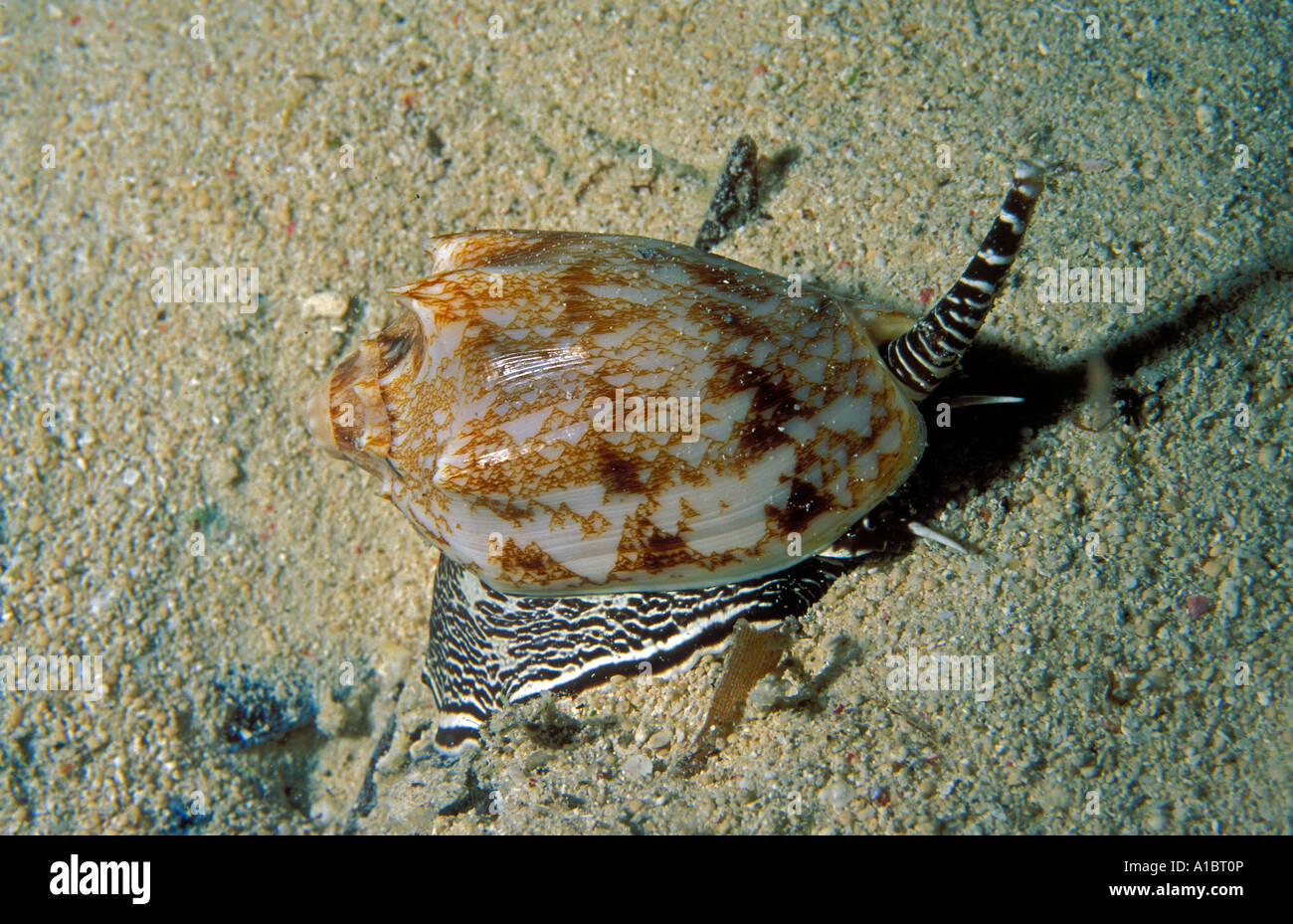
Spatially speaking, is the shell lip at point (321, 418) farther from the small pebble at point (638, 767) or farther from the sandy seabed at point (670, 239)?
the small pebble at point (638, 767)

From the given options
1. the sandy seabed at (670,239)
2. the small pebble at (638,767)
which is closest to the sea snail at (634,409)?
the sandy seabed at (670,239)

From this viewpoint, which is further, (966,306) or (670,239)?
(670,239)

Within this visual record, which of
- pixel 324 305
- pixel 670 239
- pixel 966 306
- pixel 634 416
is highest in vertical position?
pixel 670 239

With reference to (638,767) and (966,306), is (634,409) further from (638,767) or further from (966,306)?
(638,767)

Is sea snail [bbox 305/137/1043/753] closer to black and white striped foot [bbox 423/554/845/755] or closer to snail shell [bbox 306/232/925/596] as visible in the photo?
snail shell [bbox 306/232/925/596]

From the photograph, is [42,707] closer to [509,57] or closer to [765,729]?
[765,729]

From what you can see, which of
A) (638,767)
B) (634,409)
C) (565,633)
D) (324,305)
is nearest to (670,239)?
(634,409)
